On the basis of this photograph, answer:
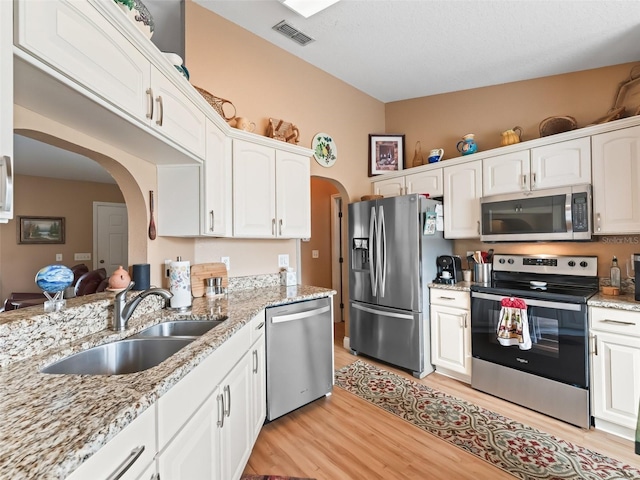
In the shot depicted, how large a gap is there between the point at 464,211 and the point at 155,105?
2769 millimetres

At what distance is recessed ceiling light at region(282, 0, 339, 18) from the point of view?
216 centimetres

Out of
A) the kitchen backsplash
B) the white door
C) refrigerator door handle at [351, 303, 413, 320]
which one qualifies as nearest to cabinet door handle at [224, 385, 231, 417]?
refrigerator door handle at [351, 303, 413, 320]

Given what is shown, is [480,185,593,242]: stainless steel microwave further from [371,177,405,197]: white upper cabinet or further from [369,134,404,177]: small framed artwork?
[369,134,404,177]: small framed artwork

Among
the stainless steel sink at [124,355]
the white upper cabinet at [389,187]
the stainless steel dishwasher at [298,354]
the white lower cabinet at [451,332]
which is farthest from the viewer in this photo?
the white upper cabinet at [389,187]

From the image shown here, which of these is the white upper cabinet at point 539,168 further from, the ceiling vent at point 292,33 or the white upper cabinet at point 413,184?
the ceiling vent at point 292,33

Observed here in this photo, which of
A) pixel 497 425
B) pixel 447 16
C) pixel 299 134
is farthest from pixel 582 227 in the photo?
pixel 299 134

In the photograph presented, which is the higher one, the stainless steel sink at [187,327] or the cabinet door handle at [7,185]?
the cabinet door handle at [7,185]

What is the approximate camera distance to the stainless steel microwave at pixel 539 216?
2.38 m

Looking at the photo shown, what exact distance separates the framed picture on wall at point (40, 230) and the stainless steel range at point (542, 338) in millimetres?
6388

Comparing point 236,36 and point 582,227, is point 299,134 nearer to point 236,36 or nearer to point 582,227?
point 236,36

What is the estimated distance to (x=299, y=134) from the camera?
313 centimetres

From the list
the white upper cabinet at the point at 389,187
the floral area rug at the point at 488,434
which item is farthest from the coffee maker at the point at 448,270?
the floral area rug at the point at 488,434

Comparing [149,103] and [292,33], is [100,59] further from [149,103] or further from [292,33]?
[292,33]

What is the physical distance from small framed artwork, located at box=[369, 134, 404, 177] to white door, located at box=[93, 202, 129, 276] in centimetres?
460
